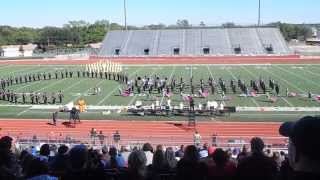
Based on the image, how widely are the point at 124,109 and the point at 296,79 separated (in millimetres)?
16962

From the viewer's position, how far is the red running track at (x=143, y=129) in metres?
20.8

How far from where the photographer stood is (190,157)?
16.5ft

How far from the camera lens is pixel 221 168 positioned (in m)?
5.11

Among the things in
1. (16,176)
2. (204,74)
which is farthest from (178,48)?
(16,176)

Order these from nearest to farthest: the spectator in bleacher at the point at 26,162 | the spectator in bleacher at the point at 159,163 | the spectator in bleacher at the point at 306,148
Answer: the spectator in bleacher at the point at 306,148
the spectator in bleacher at the point at 26,162
the spectator in bleacher at the point at 159,163

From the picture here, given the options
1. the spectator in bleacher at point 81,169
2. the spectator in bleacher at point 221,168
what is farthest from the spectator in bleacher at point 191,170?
the spectator in bleacher at point 81,169

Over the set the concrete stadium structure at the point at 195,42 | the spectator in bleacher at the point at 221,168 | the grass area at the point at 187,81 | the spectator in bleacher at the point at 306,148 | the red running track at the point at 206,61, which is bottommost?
the grass area at the point at 187,81

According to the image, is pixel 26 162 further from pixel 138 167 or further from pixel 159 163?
pixel 138 167

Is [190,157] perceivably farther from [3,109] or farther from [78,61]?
[78,61]

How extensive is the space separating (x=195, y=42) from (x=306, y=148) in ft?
244

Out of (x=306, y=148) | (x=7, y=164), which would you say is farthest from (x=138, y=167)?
(x=306, y=148)

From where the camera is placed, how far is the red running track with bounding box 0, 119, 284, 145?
68.2 feet

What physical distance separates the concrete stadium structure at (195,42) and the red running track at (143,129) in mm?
46967

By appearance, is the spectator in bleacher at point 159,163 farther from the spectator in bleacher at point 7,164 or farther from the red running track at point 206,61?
the red running track at point 206,61
